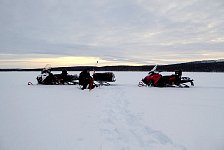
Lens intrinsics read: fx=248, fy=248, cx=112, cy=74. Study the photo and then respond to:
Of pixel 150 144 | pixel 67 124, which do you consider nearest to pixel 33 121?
pixel 67 124

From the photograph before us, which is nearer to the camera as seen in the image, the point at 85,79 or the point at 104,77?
the point at 85,79

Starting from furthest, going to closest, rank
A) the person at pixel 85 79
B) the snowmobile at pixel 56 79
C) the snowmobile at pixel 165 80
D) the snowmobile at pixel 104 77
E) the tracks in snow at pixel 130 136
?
the snowmobile at pixel 56 79
the snowmobile at pixel 104 77
the snowmobile at pixel 165 80
the person at pixel 85 79
the tracks in snow at pixel 130 136

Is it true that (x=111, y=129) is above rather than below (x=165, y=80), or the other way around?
below

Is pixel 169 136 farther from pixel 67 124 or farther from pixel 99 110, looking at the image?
pixel 99 110

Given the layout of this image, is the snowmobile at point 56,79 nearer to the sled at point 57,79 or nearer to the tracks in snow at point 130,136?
the sled at point 57,79

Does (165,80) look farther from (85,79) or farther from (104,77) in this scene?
(85,79)

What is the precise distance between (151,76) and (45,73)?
19.3ft

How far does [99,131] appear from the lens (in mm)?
3818

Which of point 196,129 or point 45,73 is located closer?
point 196,129

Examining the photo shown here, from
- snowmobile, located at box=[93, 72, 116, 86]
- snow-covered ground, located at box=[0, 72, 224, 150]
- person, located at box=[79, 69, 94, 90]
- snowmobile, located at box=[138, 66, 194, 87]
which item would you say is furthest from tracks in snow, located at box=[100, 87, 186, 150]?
snowmobile, located at box=[93, 72, 116, 86]

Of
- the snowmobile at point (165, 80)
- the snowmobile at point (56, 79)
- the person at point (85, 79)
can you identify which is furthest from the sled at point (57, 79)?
the snowmobile at point (165, 80)

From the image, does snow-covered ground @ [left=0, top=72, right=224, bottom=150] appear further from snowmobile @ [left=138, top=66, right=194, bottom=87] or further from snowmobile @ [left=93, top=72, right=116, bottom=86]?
snowmobile @ [left=93, top=72, right=116, bottom=86]

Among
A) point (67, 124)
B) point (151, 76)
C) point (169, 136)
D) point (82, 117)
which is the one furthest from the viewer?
point (151, 76)

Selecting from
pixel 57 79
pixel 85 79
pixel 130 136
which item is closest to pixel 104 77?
pixel 85 79
